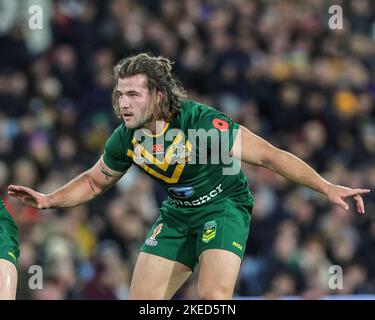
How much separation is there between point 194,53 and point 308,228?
3288 mm

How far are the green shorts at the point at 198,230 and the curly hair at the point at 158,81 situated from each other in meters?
0.73

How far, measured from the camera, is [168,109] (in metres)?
7.49

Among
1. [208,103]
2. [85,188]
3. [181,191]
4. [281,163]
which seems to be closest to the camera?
[281,163]

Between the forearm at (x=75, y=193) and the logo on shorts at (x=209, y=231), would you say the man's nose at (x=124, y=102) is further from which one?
the logo on shorts at (x=209, y=231)

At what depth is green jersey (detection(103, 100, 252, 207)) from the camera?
7328mm

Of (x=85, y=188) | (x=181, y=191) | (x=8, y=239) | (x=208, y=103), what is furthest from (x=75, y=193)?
(x=208, y=103)

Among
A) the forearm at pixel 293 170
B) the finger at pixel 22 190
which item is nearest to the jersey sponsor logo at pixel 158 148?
the forearm at pixel 293 170

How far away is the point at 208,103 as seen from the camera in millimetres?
13648

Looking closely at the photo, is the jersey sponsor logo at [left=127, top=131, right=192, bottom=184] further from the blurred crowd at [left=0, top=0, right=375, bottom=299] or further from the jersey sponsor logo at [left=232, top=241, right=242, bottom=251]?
the blurred crowd at [left=0, top=0, right=375, bottom=299]

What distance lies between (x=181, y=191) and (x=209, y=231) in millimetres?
375

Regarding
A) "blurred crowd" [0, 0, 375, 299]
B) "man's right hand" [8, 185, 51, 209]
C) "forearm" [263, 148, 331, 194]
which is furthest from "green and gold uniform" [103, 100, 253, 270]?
"blurred crowd" [0, 0, 375, 299]

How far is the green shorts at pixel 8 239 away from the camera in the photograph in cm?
718

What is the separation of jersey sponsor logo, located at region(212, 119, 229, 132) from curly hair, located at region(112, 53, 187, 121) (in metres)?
0.34

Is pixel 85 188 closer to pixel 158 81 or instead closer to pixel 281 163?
pixel 158 81
